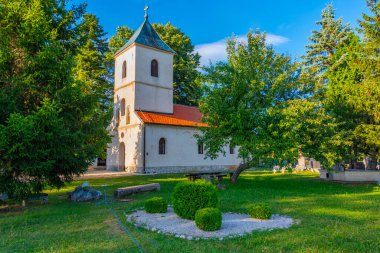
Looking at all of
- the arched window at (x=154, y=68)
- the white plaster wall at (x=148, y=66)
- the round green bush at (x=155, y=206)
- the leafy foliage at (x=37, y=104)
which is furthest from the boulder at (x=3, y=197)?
the arched window at (x=154, y=68)

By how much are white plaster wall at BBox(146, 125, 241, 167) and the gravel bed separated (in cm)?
1702

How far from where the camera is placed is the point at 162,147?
26766mm

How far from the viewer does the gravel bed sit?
6.41 m

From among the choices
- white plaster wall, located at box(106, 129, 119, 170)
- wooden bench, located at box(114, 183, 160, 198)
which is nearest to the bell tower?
white plaster wall, located at box(106, 129, 119, 170)

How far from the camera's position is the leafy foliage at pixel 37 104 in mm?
9070

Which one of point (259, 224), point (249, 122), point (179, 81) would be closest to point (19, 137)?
point (259, 224)

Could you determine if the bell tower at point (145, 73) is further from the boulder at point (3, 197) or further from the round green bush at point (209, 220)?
the round green bush at point (209, 220)

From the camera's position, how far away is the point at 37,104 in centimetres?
1066

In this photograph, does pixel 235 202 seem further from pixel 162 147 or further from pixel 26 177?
pixel 162 147

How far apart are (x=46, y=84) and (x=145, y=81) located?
17.5 m

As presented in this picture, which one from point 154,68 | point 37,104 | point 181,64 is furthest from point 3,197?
point 181,64

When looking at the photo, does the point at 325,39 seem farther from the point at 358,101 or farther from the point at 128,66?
the point at 128,66

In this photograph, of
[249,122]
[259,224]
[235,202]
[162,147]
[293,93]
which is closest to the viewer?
[259,224]

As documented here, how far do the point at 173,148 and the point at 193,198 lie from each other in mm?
19460
